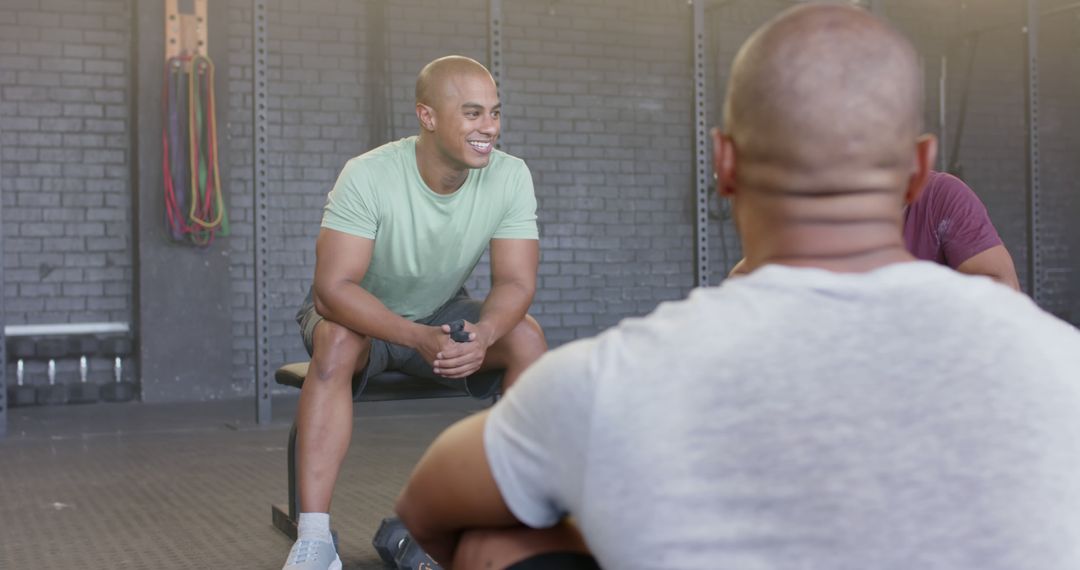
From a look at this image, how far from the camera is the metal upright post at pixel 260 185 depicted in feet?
14.9

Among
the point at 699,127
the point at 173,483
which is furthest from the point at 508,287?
the point at 699,127

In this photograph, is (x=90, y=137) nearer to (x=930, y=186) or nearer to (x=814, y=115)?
(x=930, y=186)

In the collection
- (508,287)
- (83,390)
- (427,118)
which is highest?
(427,118)

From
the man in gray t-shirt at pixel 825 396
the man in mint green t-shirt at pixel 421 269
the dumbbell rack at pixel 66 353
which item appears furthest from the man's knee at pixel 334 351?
the dumbbell rack at pixel 66 353

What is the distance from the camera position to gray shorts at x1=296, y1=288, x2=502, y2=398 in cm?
241

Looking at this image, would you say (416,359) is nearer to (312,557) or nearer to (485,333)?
(485,333)

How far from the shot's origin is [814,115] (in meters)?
0.73

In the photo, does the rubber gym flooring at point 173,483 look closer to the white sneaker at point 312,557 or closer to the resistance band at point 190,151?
the white sneaker at point 312,557

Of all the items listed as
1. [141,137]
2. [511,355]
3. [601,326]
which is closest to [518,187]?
[511,355]

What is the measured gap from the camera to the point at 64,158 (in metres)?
5.52

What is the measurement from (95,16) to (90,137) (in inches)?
22.6

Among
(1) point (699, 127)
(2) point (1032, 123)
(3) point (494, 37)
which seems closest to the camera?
(3) point (494, 37)

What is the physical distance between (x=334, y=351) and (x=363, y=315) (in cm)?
9

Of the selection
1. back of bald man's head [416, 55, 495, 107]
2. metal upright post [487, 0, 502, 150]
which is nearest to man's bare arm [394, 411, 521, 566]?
back of bald man's head [416, 55, 495, 107]
